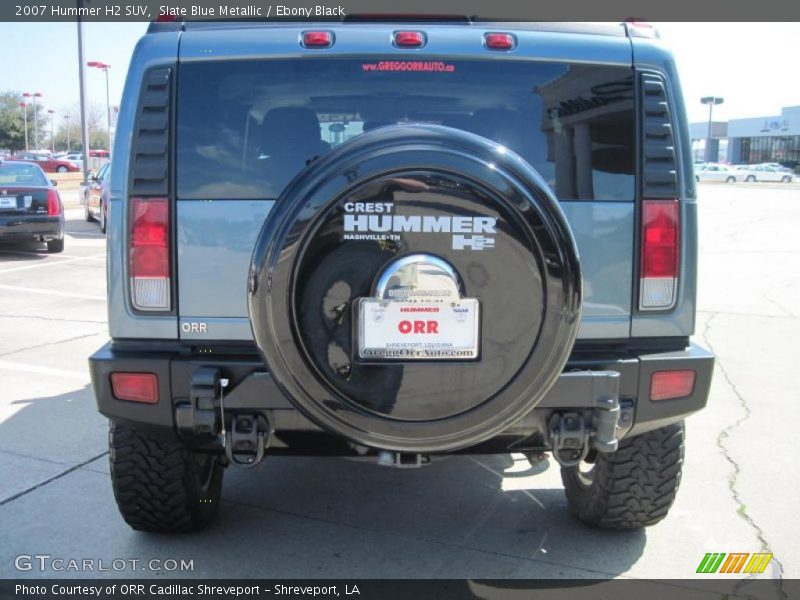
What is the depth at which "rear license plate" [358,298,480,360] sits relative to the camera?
2578mm

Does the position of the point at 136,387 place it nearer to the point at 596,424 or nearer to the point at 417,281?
the point at 417,281

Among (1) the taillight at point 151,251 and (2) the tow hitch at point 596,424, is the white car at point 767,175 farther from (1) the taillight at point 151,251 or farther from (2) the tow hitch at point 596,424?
(1) the taillight at point 151,251

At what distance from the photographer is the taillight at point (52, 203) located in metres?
12.9

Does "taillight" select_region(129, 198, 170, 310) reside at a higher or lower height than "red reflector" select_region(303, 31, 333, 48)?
lower

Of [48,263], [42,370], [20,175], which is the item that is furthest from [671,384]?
[20,175]

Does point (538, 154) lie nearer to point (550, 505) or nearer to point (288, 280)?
point (288, 280)

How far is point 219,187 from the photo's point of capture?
298 centimetres

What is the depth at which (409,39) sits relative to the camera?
298cm

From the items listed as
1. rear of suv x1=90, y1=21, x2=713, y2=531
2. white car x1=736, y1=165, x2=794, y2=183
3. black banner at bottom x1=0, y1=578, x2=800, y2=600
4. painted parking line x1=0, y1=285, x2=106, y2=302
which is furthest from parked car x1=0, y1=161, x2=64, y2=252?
white car x1=736, y1=165, x2=794, y2=183

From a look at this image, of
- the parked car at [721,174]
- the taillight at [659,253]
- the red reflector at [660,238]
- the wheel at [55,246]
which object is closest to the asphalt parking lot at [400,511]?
the taillight at [659,253]

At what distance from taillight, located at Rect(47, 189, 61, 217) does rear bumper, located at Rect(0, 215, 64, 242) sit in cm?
7

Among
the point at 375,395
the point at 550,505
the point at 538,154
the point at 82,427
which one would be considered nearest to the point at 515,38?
the point at 538,154

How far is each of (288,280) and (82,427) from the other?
3157mm

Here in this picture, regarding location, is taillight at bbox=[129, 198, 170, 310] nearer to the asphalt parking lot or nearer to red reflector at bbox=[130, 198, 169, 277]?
red reflector at bbox=[130, 198, 169, 277]
